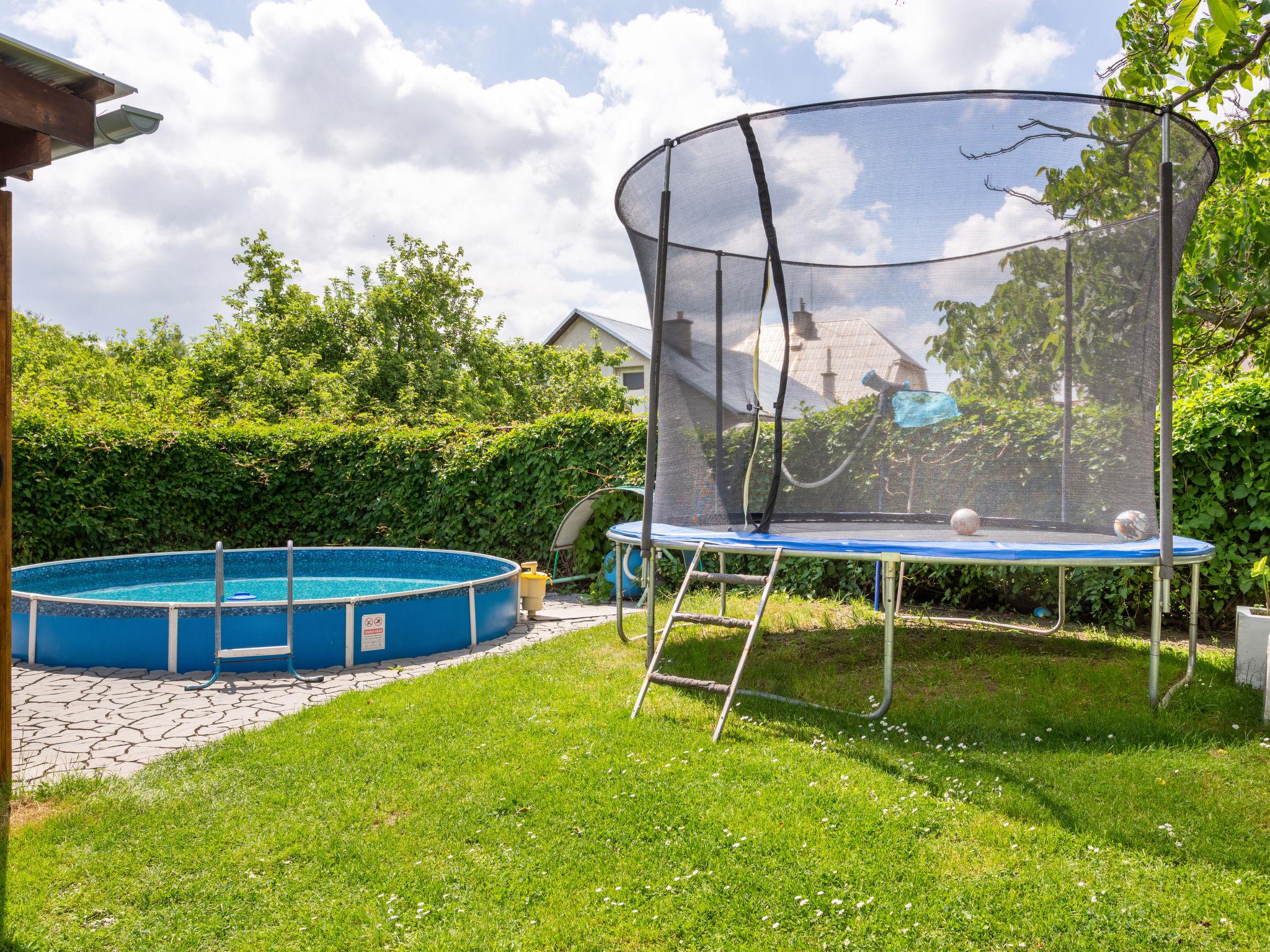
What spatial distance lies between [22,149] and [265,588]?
511 cm

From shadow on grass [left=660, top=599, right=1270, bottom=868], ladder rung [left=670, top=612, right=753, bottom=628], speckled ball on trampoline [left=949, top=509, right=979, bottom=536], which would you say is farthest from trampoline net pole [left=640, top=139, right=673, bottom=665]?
speckled ball on trampoline [left=949, top=509, right=979, bottom=536]

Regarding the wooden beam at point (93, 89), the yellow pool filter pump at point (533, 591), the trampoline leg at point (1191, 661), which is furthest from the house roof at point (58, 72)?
the trampoline leg at point (1191, 661)

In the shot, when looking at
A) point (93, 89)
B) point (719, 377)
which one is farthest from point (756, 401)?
point (93, 89)

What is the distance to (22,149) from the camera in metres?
2.96

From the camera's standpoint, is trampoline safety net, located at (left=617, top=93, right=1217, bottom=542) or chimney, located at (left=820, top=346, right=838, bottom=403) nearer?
trampoline safety net, located at (left=617, top=93, right=1217, bottom=542)

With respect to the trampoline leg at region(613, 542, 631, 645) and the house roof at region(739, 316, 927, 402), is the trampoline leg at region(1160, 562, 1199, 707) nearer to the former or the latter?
the house roof at region(739, 316, 927, 402)

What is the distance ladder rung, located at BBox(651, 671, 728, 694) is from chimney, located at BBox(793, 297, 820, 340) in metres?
2.08

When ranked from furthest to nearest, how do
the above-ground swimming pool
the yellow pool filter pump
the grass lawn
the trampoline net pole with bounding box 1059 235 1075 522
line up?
the yellow pool filter pump
the above-ground swimming pool
the trampoline net pole with bounding box 1059 235 1075 522
the grass lawn

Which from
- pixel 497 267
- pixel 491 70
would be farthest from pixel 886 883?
pixel 497 267

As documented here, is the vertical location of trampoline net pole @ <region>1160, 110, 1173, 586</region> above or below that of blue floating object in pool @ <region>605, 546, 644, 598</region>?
above

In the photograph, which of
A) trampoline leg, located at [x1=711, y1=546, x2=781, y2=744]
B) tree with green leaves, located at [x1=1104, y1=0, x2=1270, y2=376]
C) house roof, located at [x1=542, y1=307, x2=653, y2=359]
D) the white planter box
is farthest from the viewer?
house roof, located at [x1=542, y1=307, x2=653, y2=359]

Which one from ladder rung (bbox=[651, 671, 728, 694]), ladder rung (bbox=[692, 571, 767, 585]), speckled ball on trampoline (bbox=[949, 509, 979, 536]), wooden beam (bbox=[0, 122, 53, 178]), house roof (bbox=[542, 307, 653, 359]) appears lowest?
ladder rung (bbox=[651, 671, 728, 694])

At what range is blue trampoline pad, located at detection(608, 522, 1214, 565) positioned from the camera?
141 inches

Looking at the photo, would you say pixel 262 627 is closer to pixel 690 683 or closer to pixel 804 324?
pixel 690 683
